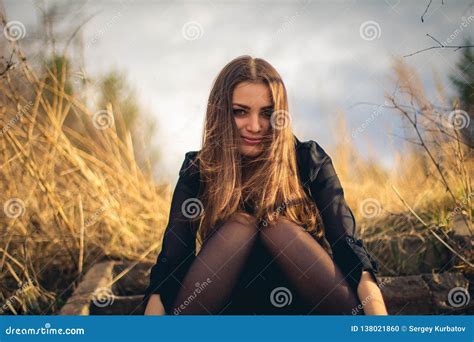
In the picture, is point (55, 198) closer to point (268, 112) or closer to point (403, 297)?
point (268, 112)

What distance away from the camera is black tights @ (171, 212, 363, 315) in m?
1.65

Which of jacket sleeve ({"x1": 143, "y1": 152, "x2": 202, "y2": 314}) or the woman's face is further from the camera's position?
the woman's face

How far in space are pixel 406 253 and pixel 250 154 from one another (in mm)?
1058

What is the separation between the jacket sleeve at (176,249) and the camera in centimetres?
171

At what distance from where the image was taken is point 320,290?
1644mm

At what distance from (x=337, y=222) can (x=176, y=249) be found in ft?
1.77

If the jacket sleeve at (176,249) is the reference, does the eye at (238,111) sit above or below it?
above

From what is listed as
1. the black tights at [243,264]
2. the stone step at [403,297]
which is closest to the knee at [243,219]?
the black tights at [243,264]

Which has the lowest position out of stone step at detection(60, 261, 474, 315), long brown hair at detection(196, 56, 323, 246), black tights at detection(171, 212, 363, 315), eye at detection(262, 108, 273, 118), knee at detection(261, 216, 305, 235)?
stone step at detection(60, 261, 474, 315)

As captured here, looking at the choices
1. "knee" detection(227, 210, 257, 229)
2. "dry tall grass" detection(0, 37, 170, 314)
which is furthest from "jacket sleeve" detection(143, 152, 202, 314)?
"dry tall grass" detection(0, 37, 170, 314)

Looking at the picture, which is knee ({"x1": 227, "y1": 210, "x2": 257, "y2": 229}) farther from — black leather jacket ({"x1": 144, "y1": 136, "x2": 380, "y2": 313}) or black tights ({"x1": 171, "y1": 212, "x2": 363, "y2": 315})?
black leather jacket ({"x1": 144, "y1": 136, "x2": 380, "y2": 313})

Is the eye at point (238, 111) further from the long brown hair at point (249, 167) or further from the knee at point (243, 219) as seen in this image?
the knee at point (243, 219)
